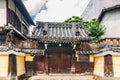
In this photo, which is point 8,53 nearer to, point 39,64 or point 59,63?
point 39,64

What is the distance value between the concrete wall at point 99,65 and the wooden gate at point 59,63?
2.71m

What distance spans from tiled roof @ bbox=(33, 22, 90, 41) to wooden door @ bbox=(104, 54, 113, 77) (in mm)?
3408

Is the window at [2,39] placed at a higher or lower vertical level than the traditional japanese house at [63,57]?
higher

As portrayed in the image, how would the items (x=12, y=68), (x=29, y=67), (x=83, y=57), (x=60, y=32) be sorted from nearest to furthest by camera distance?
(x=12, y=68), (x=29, y=67), (x=83, y=57), (x=60, y=32)

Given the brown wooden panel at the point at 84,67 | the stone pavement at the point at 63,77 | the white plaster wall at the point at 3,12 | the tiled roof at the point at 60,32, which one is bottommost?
the stone pavement at the point at 63,77

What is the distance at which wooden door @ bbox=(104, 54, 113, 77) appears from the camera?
61.0 ft

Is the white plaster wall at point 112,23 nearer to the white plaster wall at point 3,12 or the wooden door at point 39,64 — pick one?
the wooden door at point 39,64

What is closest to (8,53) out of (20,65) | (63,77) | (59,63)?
(20,65)

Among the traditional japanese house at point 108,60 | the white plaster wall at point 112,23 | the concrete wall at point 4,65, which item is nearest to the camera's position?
the concrete wall at point 4,65

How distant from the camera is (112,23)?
85.6 feet

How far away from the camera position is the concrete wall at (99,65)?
19766 mm

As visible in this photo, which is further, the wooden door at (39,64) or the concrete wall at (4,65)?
the wooden door at (39,64)

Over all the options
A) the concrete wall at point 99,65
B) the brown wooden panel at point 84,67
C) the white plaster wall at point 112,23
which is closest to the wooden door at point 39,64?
the brown wooden panel at point 84,67

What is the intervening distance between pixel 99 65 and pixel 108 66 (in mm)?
2072
